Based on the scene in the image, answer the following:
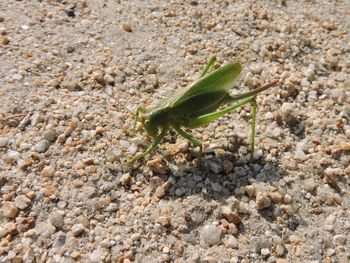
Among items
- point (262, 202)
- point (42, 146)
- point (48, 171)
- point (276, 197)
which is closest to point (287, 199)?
point (276, 197)

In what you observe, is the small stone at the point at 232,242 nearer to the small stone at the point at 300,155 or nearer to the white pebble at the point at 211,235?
the white pebble at the point at 211,235

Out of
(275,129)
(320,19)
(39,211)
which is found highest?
(320,19)

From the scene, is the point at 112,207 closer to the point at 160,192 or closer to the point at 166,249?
the point at 160,192

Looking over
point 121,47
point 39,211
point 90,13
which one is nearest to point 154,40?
point 121,47

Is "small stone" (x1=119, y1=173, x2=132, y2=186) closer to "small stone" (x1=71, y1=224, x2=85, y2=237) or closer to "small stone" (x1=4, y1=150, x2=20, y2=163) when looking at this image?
"small stone" (x1=71, y1=224, x2=85, y2=237)

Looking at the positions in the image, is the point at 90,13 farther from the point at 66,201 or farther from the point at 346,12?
the point at 346,12

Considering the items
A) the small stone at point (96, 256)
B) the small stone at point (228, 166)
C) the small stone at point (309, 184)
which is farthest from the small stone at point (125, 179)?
the small stone at point (309, 184)

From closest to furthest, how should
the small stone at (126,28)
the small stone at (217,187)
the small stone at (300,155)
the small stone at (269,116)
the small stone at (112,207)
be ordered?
the small stone at (112,207) < the small stone at (217,187) < the small stone at (300,155) < the small stone at (269,116) < the small stone at (126,28)
